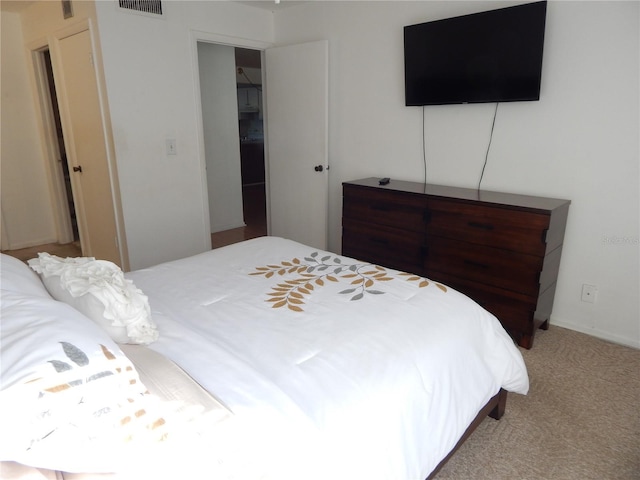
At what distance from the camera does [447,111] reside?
3080mm

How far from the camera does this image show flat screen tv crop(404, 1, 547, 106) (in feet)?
8.29

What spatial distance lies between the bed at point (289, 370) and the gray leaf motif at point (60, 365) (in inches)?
0.8

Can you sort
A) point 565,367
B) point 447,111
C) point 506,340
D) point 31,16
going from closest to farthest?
point 506,340 → point 565,367 → point 447,111 → point 31,16

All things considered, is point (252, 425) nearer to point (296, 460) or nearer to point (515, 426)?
point (296, 460)

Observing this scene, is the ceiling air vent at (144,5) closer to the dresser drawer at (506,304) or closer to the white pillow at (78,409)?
the white pillow at (78,409)

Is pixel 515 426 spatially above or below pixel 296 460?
below

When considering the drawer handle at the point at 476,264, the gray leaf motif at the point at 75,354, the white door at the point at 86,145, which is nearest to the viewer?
the gray leaf motif at the point at 75,354

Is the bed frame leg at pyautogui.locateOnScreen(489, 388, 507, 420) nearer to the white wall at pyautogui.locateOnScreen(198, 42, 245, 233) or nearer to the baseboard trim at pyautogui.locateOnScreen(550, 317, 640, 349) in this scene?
the baseboard trim at pyautogui.locateOnScreen(550, 317, 640, 349)

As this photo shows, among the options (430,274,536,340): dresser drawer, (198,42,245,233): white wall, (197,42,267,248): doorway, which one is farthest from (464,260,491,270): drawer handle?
(198,42,245,233): white wall

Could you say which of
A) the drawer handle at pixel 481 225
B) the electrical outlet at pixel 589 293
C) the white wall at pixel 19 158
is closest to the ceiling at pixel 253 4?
the white wall at pixel 19 158

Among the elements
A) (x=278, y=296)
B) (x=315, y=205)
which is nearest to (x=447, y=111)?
(x=315, y=205)

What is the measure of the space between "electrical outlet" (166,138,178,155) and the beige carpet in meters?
2.99

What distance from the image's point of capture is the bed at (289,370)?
35.9 inches

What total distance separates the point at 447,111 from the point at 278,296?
2087mm
